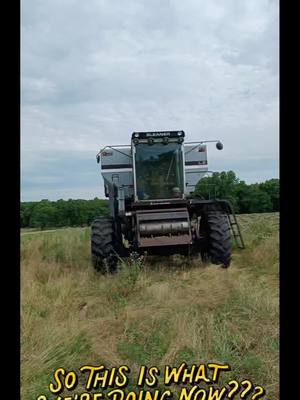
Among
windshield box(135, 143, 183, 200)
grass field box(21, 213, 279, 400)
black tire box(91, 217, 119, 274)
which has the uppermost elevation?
windshield box(135, 143, 183, 200)

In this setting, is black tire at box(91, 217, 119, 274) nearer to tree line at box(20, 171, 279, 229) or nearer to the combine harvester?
the combine harvester

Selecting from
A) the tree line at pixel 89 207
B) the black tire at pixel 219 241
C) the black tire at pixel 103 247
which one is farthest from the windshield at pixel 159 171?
the tree line at pixel 89 207

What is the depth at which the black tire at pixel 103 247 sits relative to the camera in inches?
262

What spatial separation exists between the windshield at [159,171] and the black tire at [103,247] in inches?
49.1

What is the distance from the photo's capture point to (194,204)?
7.36 metres

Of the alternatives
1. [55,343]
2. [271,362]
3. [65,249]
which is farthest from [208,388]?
[65,249]

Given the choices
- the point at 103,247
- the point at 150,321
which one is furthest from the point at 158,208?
the point at 150,321

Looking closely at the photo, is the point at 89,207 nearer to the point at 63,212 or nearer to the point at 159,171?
the point at 63,212

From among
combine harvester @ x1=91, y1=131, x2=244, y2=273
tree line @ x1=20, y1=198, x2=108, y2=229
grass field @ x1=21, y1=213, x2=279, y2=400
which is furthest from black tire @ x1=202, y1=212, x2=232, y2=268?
tree line @ x1=20, y1=198, x2=108, y2=229

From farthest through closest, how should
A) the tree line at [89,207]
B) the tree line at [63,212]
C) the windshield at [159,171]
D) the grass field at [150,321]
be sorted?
1. the tree line at [63,212]
2. the tree line at [89,207]
3. the windshield at [159,171]
4. the grass field at [150,321]

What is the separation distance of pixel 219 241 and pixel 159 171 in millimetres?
1942

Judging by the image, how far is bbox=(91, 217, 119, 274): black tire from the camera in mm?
6660

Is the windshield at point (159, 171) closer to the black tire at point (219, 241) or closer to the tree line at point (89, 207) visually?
the black tire at point (219, 241)
